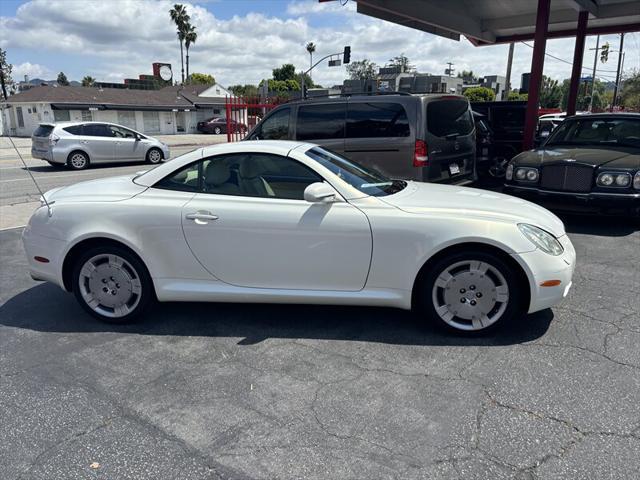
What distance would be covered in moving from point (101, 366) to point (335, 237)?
1905mm

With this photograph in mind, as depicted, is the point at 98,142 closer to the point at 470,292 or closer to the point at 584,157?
the point at 584,157

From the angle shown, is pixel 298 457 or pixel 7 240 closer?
pixel 298 457

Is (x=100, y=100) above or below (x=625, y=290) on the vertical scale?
above

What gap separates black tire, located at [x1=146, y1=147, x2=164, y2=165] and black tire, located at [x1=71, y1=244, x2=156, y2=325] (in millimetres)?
15059

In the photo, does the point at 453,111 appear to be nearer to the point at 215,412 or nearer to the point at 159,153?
the point at 215,412

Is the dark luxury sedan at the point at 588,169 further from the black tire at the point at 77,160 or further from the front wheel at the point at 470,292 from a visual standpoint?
the black tire at the point at 77,160

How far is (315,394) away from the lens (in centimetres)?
315

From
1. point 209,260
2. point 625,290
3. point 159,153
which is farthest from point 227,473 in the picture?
point 159,153

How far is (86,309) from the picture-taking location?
421 cm

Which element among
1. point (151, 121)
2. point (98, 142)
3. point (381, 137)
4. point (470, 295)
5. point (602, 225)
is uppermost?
point (151, 121)

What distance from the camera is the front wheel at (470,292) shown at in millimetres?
3725

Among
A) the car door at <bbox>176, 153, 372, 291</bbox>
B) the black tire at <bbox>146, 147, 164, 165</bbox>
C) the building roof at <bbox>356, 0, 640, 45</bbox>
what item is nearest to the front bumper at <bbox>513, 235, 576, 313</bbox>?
the car door at <bbox>176, 153, 372, 291</bbox>

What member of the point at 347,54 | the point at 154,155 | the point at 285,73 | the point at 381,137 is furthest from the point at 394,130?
the point at 285,73

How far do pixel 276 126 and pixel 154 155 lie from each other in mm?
12118
